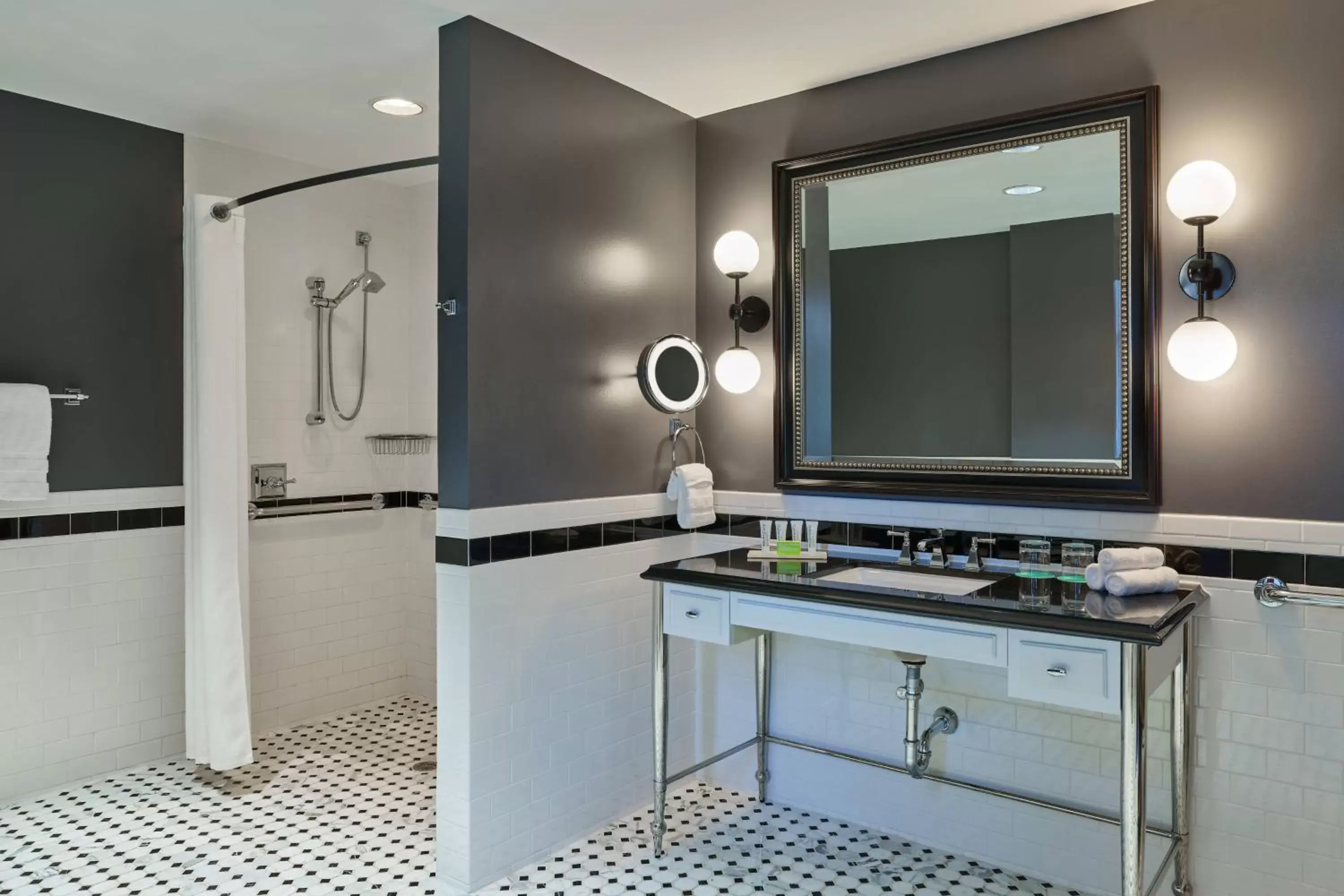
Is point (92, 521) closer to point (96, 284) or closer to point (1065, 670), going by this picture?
point (96, 284)

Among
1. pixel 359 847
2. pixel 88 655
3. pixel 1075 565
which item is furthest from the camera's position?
pixel 88 655

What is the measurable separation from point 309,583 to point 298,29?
7.71 ft

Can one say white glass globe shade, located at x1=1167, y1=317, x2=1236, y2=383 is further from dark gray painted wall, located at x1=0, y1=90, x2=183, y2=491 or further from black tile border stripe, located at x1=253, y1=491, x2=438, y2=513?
dark gray painted wall, located at x1=0, y1=90, x2=183, y2=491

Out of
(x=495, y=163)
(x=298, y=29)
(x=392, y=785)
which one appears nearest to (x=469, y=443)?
(x=495, y=163)

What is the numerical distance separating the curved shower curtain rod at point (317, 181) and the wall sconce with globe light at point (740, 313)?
3.35 ft

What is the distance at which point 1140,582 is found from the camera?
218 centimetres

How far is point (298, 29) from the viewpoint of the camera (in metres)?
2.57

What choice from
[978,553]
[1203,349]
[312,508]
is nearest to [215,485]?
[312,508]

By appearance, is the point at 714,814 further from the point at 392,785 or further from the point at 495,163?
the point at 495,163

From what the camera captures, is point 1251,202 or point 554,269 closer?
point 1251,202

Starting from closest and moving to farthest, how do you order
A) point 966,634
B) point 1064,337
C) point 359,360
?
point 966,634 < point 1064,337 < point 359,360

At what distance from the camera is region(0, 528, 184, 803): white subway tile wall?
3.13 m

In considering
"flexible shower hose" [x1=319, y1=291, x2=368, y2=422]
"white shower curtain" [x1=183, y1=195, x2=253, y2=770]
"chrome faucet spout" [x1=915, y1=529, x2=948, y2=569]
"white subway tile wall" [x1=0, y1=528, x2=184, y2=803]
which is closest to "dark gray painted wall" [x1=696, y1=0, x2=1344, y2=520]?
"chrome faucet spout" [x1=915, y1=529, x2=948, y2=569]

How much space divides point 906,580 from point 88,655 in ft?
9.87
